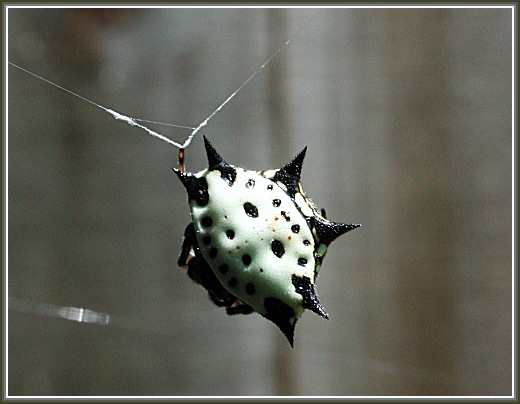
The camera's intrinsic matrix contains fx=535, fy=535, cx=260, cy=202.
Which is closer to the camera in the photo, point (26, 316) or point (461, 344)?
point (26, 316)

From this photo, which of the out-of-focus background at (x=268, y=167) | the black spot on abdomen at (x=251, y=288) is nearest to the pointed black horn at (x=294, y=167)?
the black spot on abdomen at (x=251, y=288)

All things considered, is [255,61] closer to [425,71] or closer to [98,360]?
[425,71]

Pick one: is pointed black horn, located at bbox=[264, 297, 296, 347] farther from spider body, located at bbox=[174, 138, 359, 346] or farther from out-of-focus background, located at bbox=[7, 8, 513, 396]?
out-of-focus background, located at bbox=[7, 8, 513, 396]

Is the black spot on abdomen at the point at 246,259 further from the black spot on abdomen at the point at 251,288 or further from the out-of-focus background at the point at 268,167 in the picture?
the out-of-focus background at the point at 268,167

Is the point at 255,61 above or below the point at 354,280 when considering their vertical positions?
above

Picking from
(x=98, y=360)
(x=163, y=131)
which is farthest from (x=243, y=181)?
(x=98, y=360)

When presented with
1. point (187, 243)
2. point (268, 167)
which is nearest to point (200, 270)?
point (187, 243)

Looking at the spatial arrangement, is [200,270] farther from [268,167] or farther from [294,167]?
[268,167]
